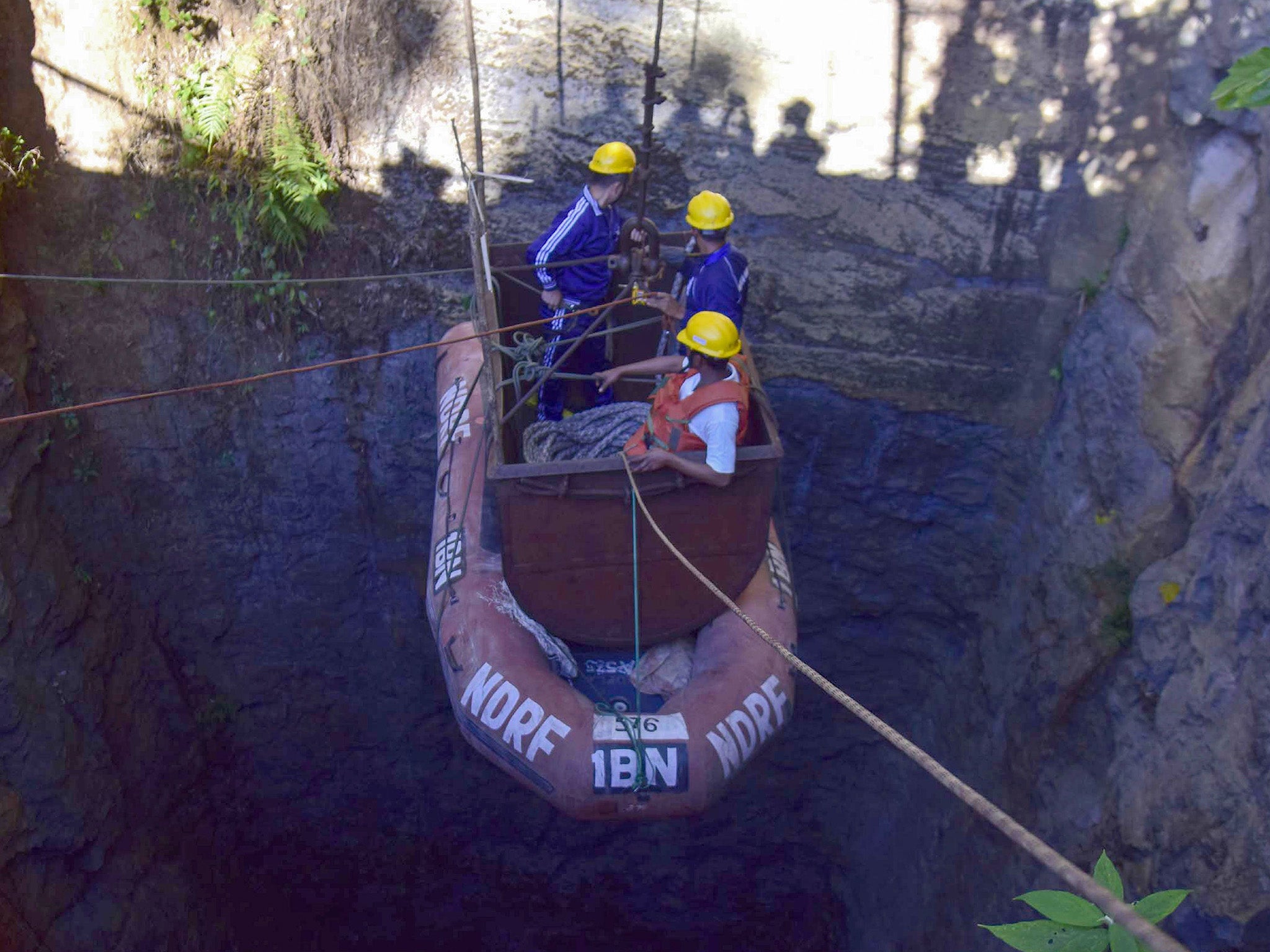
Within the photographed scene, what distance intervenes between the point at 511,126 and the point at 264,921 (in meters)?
6.21

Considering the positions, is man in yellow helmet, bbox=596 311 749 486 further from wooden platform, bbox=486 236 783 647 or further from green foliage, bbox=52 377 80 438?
green foliage, bbox=52 377 80 438

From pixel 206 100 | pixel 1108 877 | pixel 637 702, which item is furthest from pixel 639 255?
pixel 1108 877

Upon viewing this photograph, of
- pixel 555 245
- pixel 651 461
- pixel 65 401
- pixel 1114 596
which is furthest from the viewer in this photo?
pixel 65 401

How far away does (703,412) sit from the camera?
11.6 ft

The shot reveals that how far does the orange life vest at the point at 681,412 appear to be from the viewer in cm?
355

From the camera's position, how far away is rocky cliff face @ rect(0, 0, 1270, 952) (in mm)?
4766

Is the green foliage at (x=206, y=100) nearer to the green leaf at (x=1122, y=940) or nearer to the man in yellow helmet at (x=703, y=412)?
the man in yellow helmet at (x=703, y=412)

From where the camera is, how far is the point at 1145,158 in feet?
17.0

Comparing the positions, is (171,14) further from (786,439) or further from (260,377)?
(786,439)

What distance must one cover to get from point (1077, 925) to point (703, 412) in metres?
2.31

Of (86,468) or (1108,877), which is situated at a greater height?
(1108,877)

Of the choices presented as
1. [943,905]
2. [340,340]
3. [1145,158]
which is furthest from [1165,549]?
[340,340]

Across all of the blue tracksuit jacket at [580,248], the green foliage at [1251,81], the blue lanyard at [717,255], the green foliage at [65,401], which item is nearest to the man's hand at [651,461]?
the blue lanyard at [717,255]

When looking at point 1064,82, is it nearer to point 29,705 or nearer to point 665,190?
point 665,190
